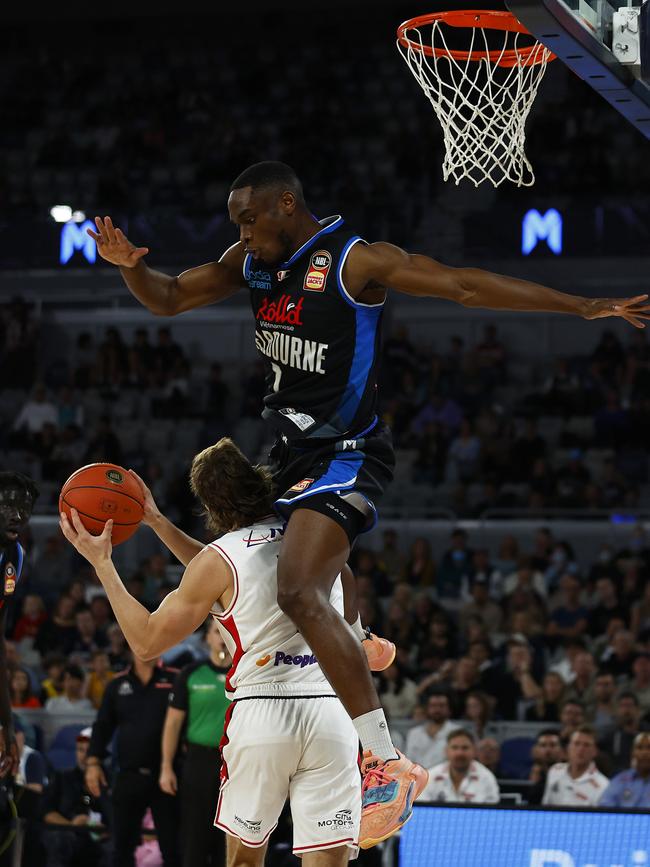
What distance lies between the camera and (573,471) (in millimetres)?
16016

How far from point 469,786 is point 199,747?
1913mm

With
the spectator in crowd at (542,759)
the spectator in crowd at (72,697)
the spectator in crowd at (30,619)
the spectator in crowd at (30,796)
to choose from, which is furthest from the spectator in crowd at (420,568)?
the spectator in crowd at (30,796)

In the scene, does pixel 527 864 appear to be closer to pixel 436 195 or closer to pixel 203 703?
pixel 203 703

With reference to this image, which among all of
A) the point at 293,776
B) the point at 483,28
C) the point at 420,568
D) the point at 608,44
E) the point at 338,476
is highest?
the point at 483,28

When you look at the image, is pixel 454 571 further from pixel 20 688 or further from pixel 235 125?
pixel 235 125

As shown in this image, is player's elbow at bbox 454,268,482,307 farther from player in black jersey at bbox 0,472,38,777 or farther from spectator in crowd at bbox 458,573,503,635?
spectator in crowd at bbox 458,573,503,635

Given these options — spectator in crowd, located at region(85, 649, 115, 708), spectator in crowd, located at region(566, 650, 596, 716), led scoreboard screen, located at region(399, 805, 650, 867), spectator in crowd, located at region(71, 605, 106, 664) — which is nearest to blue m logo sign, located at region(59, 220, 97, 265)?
spectator in crowd, located at region(71, 605, 106, 664)

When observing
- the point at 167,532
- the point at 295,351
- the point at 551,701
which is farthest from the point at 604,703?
the point at 295,351

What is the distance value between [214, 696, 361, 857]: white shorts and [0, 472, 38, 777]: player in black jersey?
1832 millimetres

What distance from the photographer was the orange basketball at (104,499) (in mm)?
4965

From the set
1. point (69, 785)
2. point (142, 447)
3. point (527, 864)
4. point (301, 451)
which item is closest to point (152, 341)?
point (142, 447)

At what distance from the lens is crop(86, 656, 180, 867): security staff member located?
899 cm

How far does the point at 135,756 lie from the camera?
361 inches

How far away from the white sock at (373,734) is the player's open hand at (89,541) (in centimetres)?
108
